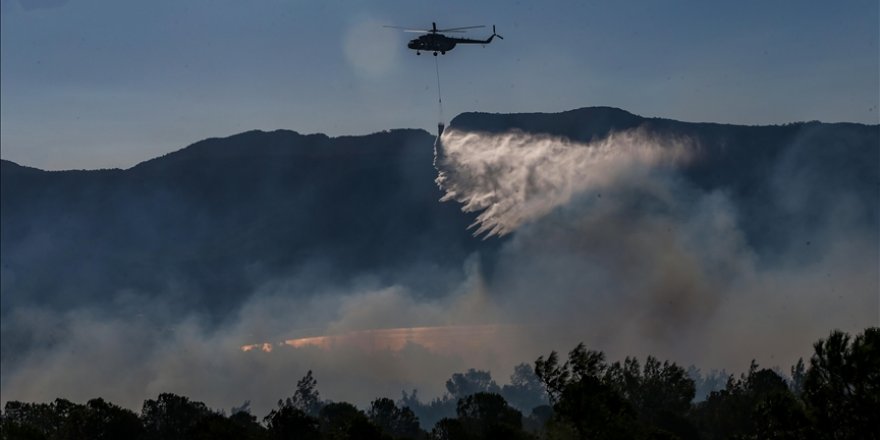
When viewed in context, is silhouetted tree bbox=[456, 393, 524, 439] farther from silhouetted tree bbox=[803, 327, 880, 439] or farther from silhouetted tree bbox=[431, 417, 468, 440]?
silhouetted tree bbox=[803, 327, 880, 439]

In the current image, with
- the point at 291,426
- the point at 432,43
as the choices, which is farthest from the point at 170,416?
the point at 432,43

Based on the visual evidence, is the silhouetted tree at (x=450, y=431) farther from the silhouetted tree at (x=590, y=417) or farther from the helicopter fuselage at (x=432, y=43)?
the helicopter fuselage at (x=432, y=43)

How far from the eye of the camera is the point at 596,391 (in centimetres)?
10012

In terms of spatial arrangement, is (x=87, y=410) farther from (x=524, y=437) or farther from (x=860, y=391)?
(x=860, y=391)

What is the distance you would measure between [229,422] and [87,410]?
130 ft

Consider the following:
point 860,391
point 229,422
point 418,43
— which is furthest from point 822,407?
point 418,43

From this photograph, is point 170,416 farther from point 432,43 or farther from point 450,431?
point 432,43

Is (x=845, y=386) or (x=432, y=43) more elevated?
(x=432, y=43)

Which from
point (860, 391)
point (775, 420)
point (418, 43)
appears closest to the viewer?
point (860, 391)

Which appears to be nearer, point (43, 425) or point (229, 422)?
point (229, 422)

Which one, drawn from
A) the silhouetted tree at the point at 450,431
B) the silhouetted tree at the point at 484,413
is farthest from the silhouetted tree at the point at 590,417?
the silhouetted tree at the point at 484,413

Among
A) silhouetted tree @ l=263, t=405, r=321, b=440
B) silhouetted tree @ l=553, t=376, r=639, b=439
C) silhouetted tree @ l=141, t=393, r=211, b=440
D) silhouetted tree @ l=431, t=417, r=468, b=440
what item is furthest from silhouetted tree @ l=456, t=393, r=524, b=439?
silhouetted tree @ l=553, t=376, r=639, b=439

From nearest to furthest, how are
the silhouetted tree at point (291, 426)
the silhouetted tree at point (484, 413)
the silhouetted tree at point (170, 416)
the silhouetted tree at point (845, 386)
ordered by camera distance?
1. the silhouetted tree at point (845, 386)
2. the silhouetted tree at point (291, 426)
3. the silhouetted tree at point (170, 416)
4. the silhouetted tree at point (484, 413)

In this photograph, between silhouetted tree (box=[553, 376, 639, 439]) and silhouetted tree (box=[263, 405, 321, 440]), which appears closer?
silhouetted tree (box=[553, 376, 639, 439])
